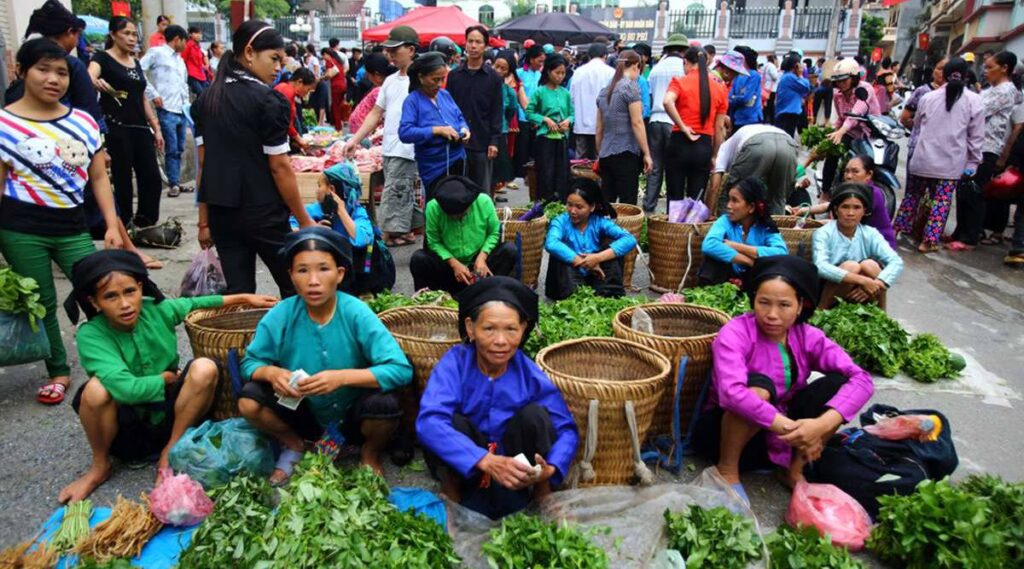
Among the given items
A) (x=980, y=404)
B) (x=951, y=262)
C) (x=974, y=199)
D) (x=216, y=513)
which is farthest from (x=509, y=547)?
(x=974, y=199)

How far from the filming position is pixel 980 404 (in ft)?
15.1

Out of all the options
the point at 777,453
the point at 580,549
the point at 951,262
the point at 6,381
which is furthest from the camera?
the point at 951,262

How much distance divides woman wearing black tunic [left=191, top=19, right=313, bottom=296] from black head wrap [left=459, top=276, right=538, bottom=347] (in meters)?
1.17

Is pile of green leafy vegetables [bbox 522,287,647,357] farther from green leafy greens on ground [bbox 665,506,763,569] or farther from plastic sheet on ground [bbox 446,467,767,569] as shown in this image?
green leafy greens on ground [bbox 665,506,763,569]

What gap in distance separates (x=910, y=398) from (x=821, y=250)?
1282mm

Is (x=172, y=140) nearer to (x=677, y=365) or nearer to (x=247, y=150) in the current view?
(x=247, y=150)

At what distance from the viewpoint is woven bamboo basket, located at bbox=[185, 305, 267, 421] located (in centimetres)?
366

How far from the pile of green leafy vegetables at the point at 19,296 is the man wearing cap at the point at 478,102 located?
13.8 feet

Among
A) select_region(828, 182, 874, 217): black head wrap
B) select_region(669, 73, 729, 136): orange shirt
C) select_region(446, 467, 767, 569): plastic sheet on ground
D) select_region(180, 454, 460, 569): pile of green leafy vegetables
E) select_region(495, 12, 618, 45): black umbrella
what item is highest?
select_region(495, 12, 618, 45): black umbrella

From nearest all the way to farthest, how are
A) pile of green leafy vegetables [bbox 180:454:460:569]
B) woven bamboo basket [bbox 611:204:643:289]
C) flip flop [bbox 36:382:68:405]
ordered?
pile of green leafy vegetables [bbox 180:454:460:569] < flip flop [bbox 36:382:68:405] < woven bamboo basket [bbox 611:204:643:289]

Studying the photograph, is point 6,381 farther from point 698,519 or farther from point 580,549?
point 698,519

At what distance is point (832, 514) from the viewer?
10.4 ft

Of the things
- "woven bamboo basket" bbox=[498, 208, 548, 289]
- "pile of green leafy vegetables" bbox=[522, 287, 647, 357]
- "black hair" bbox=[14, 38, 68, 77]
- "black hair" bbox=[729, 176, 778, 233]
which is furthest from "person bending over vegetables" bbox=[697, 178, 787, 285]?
"black hair" bbox=[14, 38, 68, 77]

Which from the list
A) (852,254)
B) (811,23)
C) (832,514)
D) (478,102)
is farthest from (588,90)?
(811,23)
